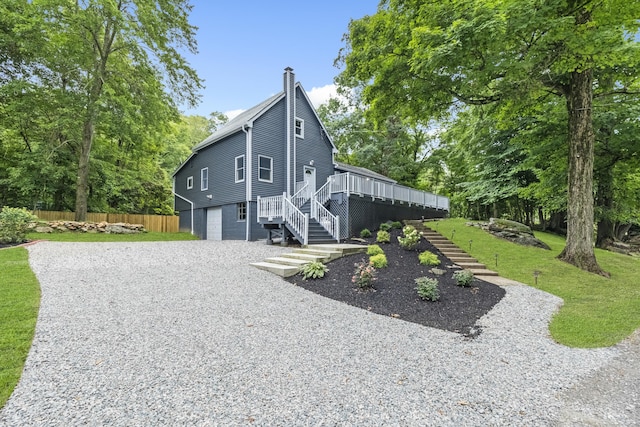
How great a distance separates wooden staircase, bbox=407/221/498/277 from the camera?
8.50 metres

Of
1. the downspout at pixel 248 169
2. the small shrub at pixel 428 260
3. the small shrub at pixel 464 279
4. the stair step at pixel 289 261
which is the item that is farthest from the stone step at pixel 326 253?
the downspout at pixel 248 169

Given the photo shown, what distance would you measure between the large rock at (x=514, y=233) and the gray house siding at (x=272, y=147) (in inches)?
382

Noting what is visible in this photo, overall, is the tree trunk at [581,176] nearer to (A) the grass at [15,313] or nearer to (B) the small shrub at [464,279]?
(B) the small shrub at [464,279]

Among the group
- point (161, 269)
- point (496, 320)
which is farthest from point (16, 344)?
point (496, 320)

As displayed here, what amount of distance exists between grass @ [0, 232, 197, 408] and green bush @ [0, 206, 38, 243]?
5.52 feet

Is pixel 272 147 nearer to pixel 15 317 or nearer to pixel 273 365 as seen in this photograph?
pixel 15 317

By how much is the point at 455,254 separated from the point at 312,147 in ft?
32.7

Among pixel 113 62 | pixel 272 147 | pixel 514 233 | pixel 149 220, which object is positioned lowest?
pixel 514 233

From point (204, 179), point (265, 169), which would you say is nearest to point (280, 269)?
point (265, 169)

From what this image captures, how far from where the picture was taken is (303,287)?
6.76 m

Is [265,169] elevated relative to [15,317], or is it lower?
elevated

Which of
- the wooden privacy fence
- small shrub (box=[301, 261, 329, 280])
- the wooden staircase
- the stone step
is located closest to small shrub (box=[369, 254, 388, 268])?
small shrub (box=[301, 261, 329, 280])

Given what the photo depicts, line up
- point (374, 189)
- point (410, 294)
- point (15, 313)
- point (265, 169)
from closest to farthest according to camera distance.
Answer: point (15, 313)
point (410, 294)
point (374, 189)
point (265, 169)

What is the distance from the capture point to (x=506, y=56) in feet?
25.6
